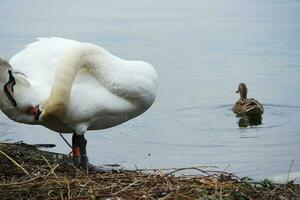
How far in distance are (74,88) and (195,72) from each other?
24.5 ft

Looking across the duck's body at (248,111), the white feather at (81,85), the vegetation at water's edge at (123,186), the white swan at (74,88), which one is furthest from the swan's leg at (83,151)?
the duck's body at (248,111)

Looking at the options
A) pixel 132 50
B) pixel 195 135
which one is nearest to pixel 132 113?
pixel 195 135

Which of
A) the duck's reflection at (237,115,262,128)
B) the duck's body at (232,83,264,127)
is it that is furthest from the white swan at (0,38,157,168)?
the duck's body at (232,83,264,127)

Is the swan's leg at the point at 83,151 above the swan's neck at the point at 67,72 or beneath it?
beneath

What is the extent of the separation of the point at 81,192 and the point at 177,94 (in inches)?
287

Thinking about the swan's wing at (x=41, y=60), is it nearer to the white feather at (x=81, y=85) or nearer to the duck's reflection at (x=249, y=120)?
the white feather at (x=81, y=85)

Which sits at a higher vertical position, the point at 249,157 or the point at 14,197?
the point at 14,197

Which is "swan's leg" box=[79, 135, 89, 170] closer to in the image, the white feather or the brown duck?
the white feather

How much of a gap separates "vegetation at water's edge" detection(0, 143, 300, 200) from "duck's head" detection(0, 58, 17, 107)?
0.57 meters

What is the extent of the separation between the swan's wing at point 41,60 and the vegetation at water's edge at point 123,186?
1.03 metres

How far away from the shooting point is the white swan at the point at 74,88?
22.5ft

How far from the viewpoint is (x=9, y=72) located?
22.2ft

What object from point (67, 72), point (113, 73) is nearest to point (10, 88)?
point (67, 72)

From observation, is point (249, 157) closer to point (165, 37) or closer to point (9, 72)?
point (9, 72)
